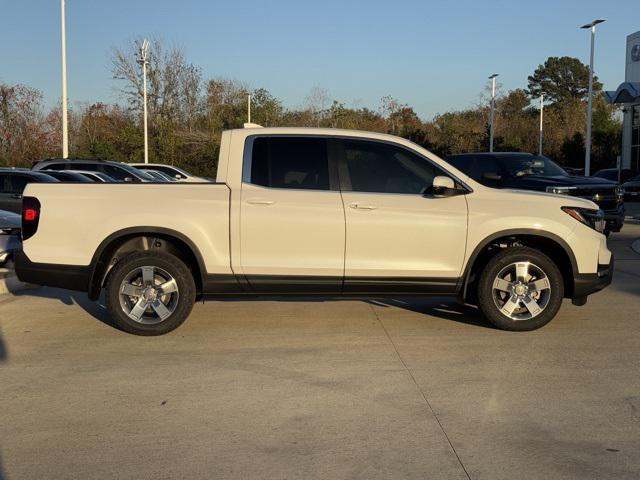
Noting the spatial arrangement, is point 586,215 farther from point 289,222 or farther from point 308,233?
point 289,222

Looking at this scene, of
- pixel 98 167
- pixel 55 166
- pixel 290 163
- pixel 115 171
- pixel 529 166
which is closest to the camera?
pixel 290 163

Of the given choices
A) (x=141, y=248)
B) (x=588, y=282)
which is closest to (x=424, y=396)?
(x=588, y=282)

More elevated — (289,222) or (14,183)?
(14,183)

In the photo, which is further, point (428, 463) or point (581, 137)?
point (581, 137)

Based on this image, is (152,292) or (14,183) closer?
(152,292)

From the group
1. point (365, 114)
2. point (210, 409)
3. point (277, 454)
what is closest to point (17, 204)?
point (210, 409)

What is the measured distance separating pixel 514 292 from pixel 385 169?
180 centimetres

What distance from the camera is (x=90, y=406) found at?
5.05m

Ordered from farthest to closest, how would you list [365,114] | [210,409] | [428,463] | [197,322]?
[365,114], [197,322], [210,409], [428,463]

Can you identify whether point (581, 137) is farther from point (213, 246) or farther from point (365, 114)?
point (213, 246)

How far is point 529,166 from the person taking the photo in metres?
15.0

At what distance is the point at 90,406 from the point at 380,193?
11.1 ft

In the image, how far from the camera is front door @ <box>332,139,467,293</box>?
6844mm

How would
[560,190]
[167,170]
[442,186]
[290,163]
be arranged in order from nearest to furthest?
[442,186] → [290,163] → [560,190] → [167,170]
